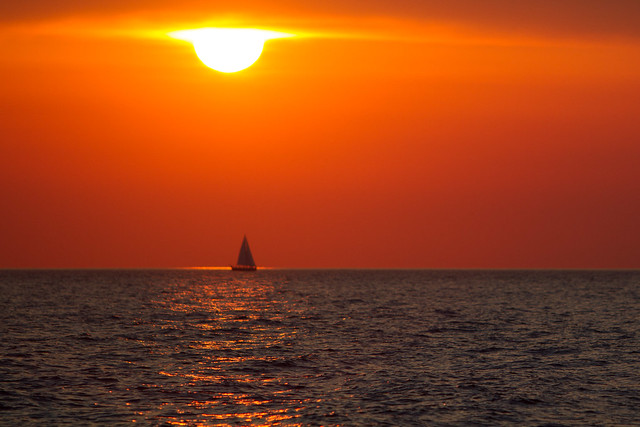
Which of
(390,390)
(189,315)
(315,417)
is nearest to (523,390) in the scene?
(390,390)

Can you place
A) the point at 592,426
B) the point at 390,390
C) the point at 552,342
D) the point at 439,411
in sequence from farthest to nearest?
1. the point at 552,342
2. the point at 390,390
3. the point at 439,411
4. the point at 592,426

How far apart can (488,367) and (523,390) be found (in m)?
7.41

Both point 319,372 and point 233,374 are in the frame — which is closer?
point 233,374

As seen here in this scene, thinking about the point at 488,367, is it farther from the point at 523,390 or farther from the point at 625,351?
the point at 625,351

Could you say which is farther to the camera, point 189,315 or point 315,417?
point 189,315

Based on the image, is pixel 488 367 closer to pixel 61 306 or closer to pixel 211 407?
pixel 211 407

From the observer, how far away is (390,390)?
1474 inches

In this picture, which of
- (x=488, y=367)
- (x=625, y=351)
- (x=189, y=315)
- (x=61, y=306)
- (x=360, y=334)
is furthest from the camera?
(x=61, y=306)

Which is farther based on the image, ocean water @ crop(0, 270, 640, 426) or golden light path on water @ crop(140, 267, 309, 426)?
ocean water @ crop(0, 270, 640, 426)

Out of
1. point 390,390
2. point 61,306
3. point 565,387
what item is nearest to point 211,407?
point 390,390

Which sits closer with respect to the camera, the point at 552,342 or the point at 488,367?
the point at 488,367

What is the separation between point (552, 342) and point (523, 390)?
22282 mm

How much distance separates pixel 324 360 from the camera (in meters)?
47.8

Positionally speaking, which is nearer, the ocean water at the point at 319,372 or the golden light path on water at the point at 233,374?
the golden light path on water at the point at 233,374
